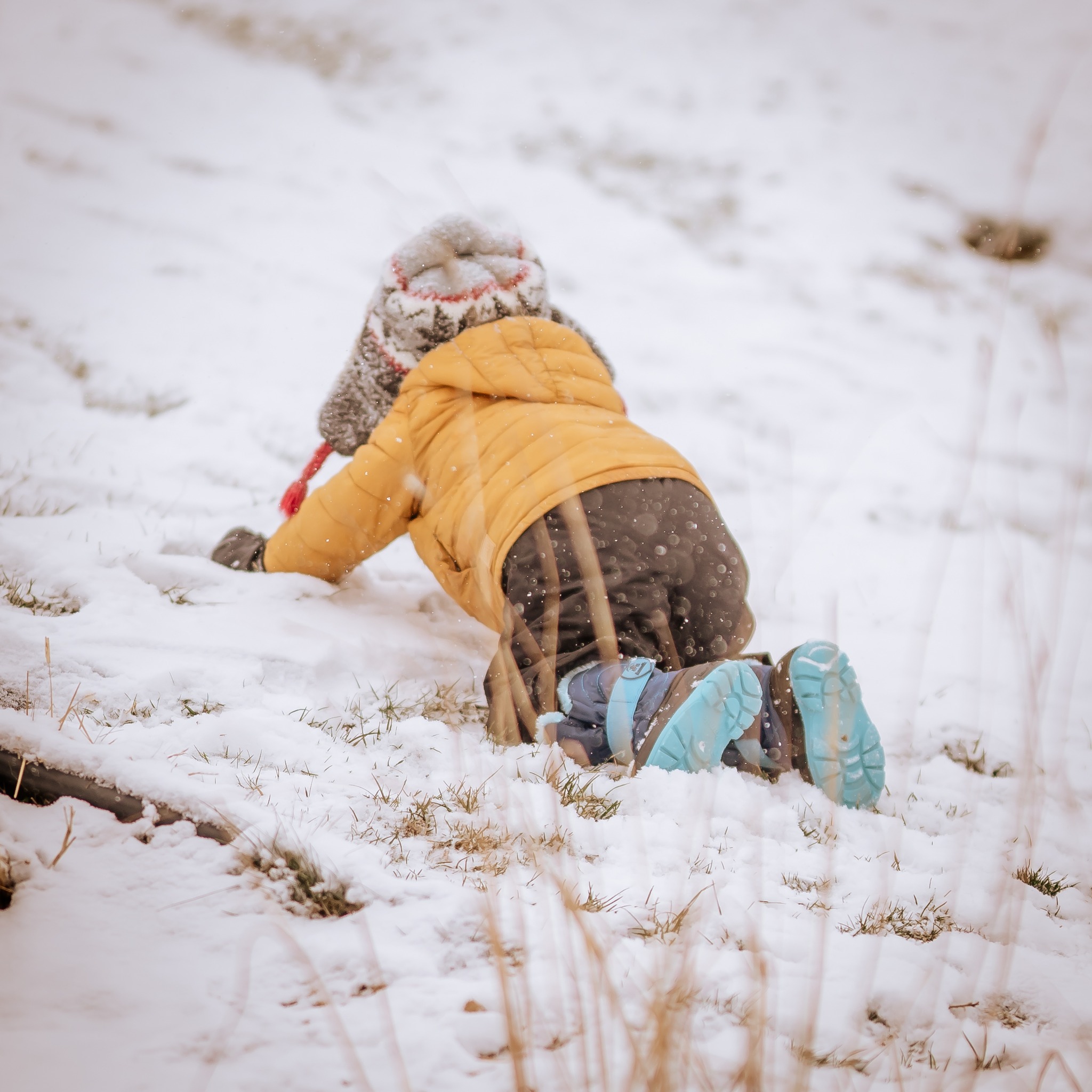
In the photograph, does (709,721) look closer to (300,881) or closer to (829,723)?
(829,723)

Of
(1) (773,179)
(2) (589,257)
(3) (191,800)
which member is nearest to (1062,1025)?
(3) (191,800)

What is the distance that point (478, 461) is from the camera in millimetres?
1849

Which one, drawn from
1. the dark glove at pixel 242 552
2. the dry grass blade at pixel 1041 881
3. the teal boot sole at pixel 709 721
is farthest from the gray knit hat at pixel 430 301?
the dry grass blade at pixel 1041 881

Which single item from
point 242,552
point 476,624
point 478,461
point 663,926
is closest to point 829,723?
point 663,926

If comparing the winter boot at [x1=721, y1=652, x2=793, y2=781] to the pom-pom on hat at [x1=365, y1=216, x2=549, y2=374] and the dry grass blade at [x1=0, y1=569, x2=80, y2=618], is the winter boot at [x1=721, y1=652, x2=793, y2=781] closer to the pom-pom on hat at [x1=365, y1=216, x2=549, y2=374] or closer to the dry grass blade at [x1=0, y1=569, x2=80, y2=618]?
the pom-pom on hat at [x1=365, y1=216, x2=549, y2=374]

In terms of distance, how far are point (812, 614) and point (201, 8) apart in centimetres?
730

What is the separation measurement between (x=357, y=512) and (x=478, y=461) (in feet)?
1.37

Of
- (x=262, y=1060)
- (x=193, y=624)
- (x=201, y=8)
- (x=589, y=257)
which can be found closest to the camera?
(x=262, y=1060)

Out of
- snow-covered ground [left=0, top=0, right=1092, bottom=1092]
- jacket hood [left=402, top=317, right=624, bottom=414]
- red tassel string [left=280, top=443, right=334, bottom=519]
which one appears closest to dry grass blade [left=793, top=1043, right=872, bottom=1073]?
snow-covered ground [left=0, top=0, right=1092, bottom=1092]

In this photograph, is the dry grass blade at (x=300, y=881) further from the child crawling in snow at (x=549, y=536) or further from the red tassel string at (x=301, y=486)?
the red tassel string at (x=301, y=486)

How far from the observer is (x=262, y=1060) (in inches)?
30.6

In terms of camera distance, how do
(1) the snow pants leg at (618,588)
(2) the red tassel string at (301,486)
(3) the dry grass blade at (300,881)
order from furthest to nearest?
(2) the red tassel string at (301,486) → (1) the snow pants leg at (618,588) → (3) the dry grass blade at (300,881)

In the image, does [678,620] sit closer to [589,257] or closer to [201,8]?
[589,257]

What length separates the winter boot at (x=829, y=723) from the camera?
148cm
